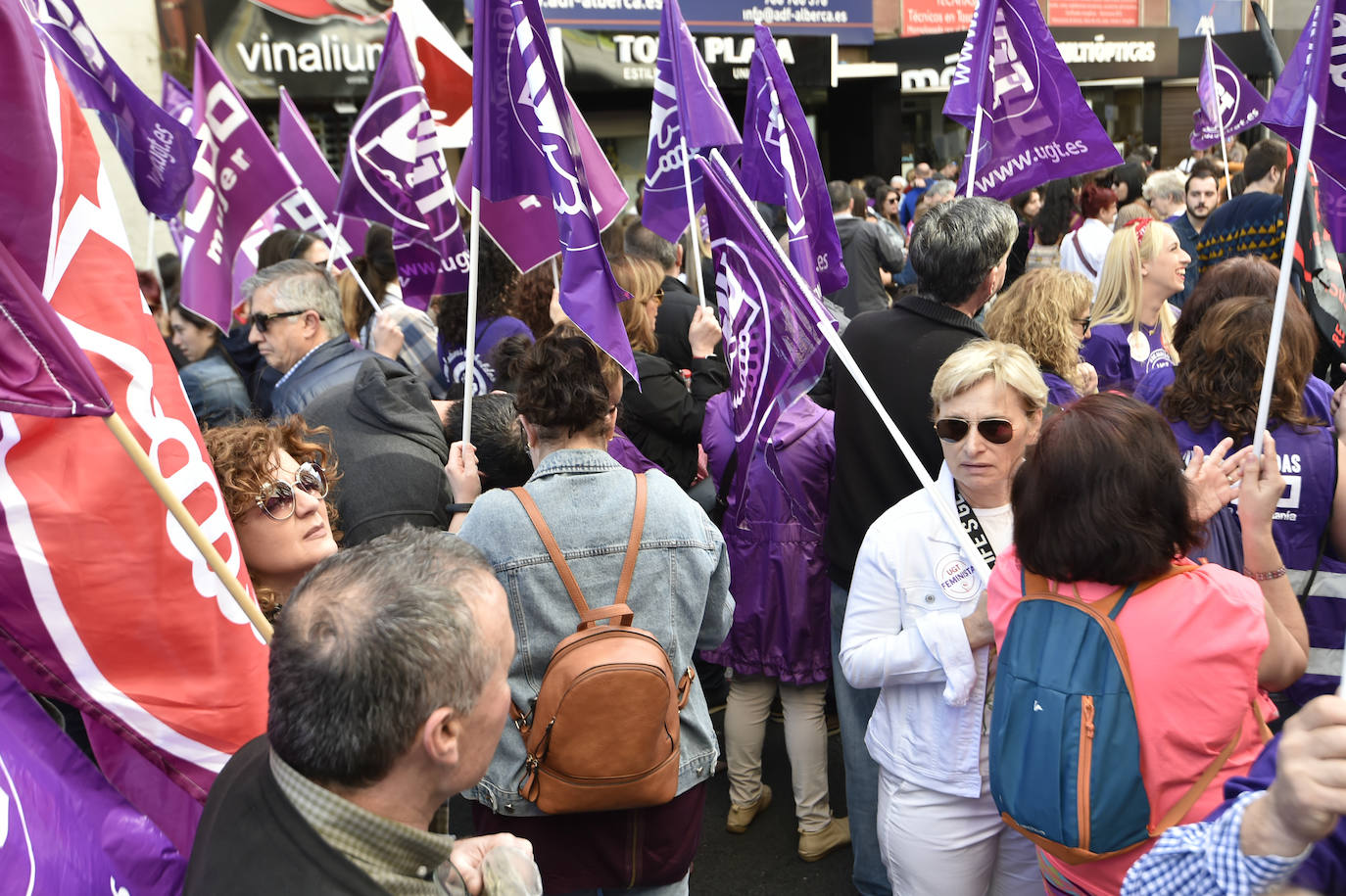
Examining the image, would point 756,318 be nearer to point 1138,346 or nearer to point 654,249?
point 1138,346

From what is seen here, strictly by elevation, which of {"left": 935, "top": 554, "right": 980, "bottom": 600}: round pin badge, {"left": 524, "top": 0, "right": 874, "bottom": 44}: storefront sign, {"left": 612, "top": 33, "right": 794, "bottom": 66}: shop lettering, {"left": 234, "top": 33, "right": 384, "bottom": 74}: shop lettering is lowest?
{"left": 935, "top": 554, "right": 980, "bottom": 600}: round pin badge

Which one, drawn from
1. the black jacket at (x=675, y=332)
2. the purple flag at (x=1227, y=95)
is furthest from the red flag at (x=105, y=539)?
the purple flag at (x=1227, y=95)

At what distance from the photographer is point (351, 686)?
1.48 m

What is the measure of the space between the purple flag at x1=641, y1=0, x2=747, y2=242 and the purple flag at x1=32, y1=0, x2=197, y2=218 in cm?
204

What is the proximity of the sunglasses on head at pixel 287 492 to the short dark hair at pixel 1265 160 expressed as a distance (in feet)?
21.4

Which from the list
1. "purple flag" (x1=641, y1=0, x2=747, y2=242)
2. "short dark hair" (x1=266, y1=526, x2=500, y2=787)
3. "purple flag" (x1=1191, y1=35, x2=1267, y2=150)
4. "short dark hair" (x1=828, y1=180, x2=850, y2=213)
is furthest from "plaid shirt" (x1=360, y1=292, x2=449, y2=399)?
"purple flag" (x1=1191, y1=35, x2=1267, y2=150)

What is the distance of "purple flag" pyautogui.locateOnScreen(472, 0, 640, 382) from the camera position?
10.6 feet

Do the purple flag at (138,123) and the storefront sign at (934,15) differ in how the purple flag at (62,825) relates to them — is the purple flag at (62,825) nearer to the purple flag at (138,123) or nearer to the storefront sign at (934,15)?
the purple flag at (138,123)

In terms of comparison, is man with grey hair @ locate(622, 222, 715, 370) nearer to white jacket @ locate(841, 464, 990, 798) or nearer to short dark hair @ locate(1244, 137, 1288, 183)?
white jacket @ locate(841, 464, 990, 798)

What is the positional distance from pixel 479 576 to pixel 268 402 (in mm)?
3723

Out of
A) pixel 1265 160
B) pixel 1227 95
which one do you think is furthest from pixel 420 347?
pixel 1227 95

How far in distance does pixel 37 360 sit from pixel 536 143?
201 centimetres

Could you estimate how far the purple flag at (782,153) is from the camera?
14.9 ft

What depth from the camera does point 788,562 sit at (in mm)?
3812
